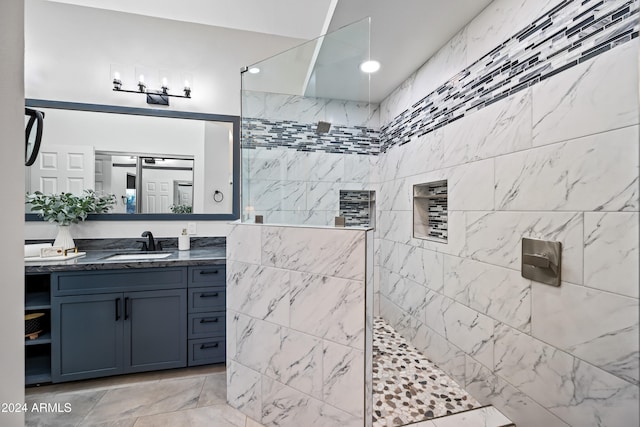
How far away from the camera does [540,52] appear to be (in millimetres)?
Answer: 1355

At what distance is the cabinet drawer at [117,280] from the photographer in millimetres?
1903

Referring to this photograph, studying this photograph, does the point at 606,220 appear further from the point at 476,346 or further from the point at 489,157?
the point at 476,346

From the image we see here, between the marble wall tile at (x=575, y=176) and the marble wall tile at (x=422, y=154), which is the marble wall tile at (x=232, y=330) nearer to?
the marble wall tile at (x=575, y=176)

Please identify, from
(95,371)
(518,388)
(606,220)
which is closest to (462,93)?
(606,220)

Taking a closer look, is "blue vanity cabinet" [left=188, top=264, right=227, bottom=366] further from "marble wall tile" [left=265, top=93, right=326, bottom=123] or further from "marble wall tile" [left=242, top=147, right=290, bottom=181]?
"marble wall tile" [left=265, top=93, right=326, bottom=123]

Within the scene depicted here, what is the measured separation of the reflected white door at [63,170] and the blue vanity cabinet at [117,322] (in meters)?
0.89

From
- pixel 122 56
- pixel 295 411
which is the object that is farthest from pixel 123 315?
pixel 122 56

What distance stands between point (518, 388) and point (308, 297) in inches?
48.9

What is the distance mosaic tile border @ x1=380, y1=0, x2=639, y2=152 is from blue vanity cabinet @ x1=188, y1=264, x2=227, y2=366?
7.28 ft

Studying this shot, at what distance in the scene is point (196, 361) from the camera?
83.9 inches

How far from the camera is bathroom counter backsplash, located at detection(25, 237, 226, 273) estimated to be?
1.90 m

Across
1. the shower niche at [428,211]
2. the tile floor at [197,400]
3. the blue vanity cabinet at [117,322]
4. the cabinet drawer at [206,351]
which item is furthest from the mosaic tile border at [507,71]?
the tile floor at [197,400]

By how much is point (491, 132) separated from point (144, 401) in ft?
9.36

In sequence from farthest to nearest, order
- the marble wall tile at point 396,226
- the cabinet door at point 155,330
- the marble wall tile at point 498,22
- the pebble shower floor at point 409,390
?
the marble wall tile at point 396,226, the cabinet door at point 155,330, the pebble shower floor at point 409,390, the marble wall tile at point 498,22
